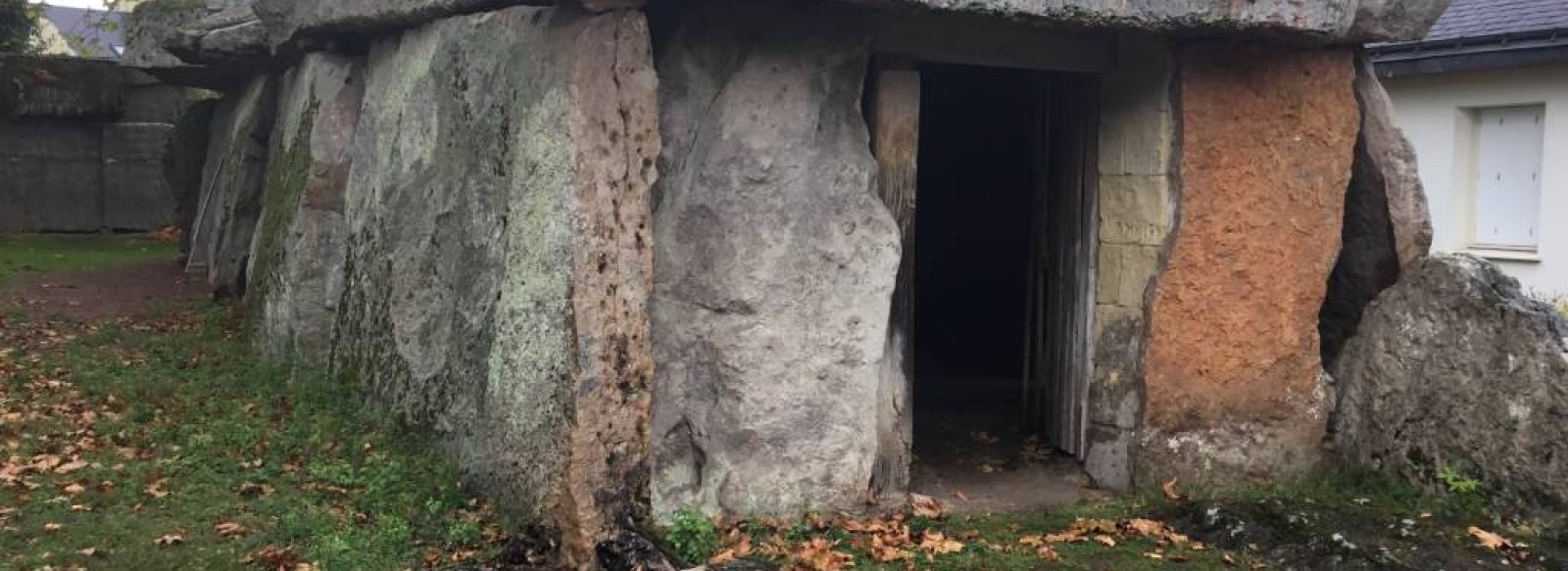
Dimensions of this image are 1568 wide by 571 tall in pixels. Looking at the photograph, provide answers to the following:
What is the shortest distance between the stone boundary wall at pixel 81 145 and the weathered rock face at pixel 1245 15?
43.3 feet

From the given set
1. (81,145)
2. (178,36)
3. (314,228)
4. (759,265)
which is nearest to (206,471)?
(314,228)

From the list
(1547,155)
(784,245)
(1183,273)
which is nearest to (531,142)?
(784,245)

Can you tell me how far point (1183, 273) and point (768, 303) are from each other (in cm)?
223

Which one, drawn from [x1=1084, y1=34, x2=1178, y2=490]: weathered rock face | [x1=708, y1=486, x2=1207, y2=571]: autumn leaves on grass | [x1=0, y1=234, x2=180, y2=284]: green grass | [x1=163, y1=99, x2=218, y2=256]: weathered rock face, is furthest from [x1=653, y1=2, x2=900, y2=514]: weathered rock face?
[x1=163, y1=99, x2=218, y2=256]: weathered rock face

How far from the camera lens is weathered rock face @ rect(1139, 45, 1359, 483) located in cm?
722

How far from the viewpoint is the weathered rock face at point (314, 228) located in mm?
8703

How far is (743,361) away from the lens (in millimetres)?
6336

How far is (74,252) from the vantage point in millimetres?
15445

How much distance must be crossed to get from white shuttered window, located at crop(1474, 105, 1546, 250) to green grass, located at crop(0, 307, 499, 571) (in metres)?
11.1

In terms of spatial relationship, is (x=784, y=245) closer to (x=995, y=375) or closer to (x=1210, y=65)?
(x=1210, y=65)

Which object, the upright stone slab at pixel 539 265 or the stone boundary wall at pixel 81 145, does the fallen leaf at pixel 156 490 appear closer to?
the upright stone slab at pixel 539 265

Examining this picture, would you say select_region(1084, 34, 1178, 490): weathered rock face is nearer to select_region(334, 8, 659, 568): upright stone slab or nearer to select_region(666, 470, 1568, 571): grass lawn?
select_region(666, 470, 1568, 571): grass lawn

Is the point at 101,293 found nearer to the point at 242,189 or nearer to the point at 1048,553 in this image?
the point at 242,189

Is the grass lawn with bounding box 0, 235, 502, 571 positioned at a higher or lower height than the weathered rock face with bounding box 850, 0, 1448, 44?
lower
